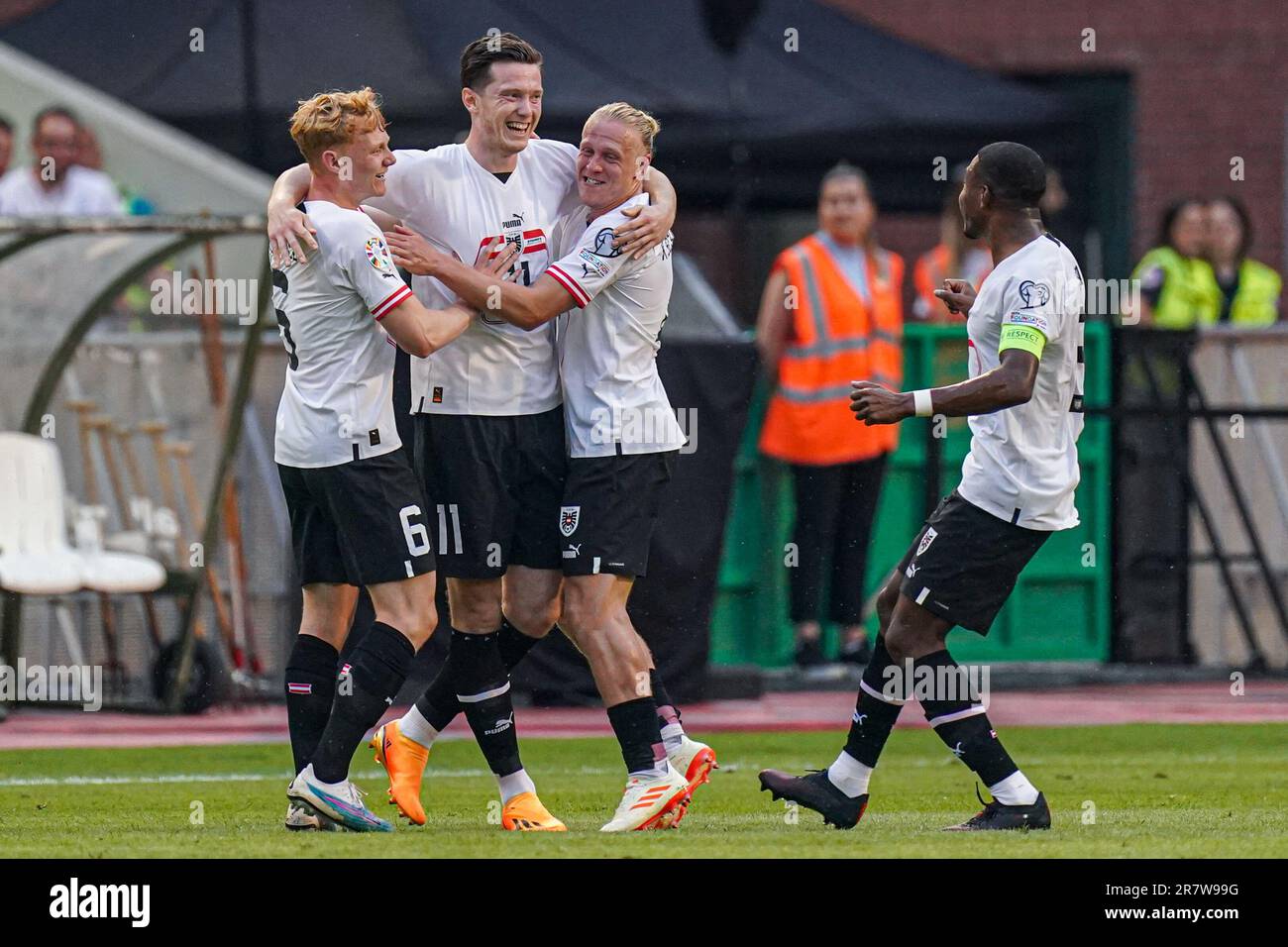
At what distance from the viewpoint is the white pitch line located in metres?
8.71

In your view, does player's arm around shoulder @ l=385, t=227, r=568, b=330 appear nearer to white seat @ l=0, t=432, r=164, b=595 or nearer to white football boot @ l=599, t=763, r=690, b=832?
white football boot @ l=599, t=763, r=690, b=832

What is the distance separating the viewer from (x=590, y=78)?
1380 centimetres

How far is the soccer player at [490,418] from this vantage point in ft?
23.3

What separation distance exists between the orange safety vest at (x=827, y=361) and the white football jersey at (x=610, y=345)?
4781 mm

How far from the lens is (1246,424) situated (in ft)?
41.7

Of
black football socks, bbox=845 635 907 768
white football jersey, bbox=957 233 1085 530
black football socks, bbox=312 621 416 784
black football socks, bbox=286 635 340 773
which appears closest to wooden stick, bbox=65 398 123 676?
black football socks, bbox=286 635 340 773

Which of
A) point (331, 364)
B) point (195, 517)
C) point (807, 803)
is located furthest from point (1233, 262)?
point (331, 364)

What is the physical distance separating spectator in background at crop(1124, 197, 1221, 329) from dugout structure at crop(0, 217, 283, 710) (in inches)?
196

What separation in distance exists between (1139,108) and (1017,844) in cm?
1277

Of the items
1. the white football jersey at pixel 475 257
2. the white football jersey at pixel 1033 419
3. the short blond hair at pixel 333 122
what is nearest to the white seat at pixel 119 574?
the white football jersey at pixel 475 257

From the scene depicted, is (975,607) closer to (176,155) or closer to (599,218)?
(599,218)
